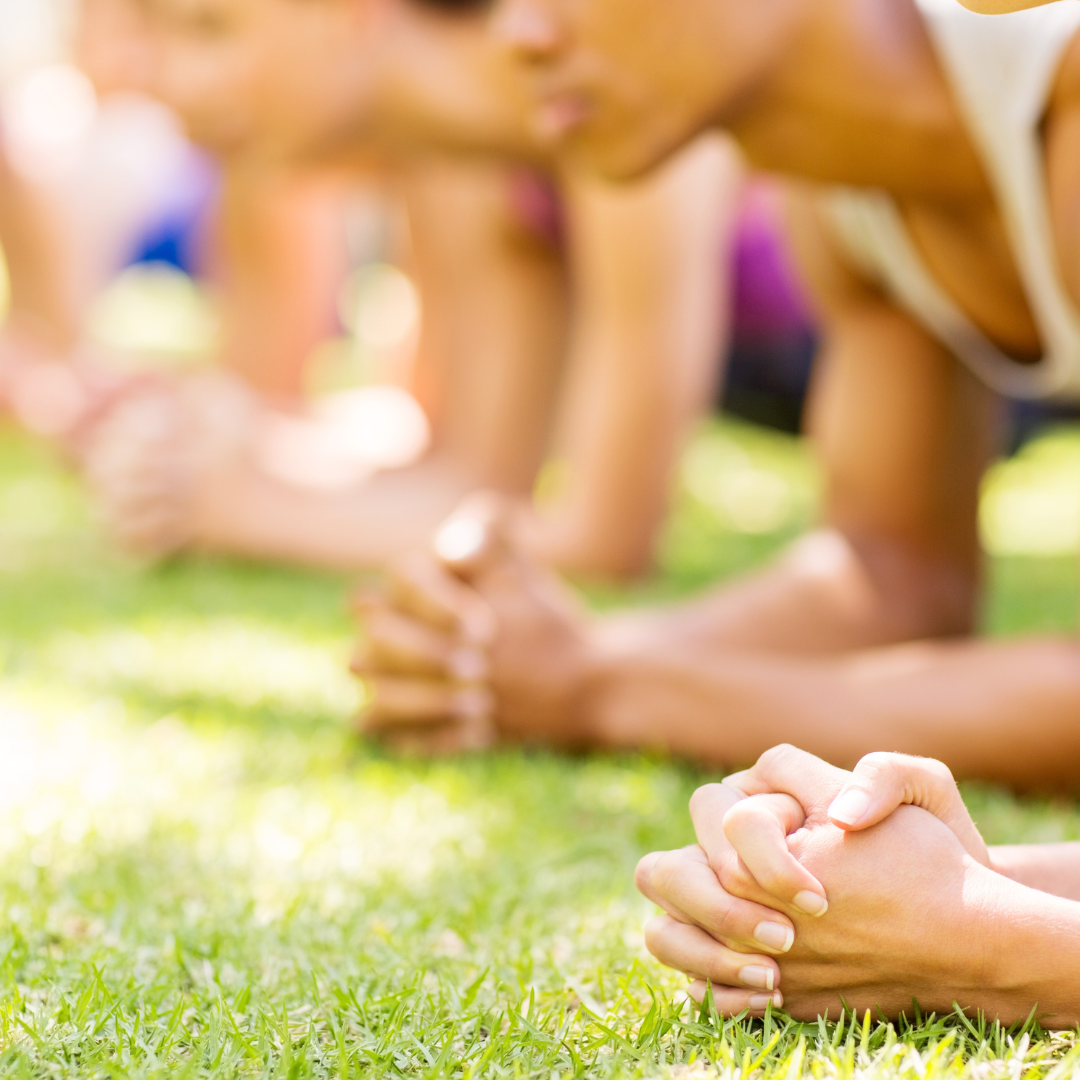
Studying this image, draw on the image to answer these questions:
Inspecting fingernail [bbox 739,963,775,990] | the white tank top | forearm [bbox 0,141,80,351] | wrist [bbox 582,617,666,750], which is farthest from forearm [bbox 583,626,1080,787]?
forearm [bbox 0,141,80,351]

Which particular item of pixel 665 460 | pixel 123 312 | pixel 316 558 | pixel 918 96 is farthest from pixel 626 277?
pixel 123 312

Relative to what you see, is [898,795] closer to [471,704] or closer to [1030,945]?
[1030,945]

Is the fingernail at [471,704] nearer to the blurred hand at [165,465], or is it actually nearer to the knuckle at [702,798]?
the knuckle at [702,798]

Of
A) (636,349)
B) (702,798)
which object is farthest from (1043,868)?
(636,349)

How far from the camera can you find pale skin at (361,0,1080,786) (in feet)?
3.54

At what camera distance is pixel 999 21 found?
108cm

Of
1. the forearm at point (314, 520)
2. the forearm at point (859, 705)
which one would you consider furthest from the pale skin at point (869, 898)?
the forearm at point (314, 520)

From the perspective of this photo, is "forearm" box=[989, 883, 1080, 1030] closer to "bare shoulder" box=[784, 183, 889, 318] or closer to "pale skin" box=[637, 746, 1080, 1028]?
"pale skin" box=[637, 746, 1080, 1028]

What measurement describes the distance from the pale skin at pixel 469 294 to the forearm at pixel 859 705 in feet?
2.26

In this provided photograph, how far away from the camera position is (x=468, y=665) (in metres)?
1.20

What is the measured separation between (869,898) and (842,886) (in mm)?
14

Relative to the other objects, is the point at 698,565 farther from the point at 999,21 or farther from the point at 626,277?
the point at 999,21

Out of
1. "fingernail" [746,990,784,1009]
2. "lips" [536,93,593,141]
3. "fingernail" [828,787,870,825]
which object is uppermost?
"lips" [536,93,593,141]

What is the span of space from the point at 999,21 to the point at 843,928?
0.75m
